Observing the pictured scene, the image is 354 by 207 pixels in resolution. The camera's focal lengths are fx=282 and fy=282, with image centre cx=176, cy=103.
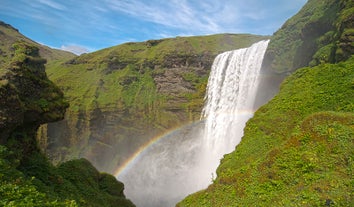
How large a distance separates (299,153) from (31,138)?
13.5 metres

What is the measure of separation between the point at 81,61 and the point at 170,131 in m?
36.5

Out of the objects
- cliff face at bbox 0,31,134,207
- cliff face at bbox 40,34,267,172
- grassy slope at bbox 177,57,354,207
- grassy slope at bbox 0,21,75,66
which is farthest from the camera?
grassy slope at bbox 0,21,75,66

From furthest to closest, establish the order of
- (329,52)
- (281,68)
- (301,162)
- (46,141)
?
(46,141)
(281,68)
(329,52)
(301,162)

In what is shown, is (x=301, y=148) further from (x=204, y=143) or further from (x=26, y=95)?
(x=204, y=143)

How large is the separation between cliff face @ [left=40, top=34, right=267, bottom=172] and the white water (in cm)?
591

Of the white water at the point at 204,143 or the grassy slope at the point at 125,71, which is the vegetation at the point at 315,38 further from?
the grassy slope at the point at 125,71

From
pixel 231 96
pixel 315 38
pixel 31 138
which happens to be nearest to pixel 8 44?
pixel 231 96

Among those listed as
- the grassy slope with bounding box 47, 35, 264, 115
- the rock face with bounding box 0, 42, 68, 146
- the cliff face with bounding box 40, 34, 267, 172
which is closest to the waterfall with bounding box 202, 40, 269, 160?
the cliff face with bounding box 40, 34, 267, 172

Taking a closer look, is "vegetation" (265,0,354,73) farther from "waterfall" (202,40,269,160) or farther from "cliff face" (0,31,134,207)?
"cliff face" (0,31,134,207)

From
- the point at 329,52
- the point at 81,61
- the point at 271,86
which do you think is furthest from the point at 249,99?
the point at 81,61

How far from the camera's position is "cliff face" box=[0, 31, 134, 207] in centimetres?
1120

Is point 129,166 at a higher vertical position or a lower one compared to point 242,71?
lower

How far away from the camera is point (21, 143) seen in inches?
560

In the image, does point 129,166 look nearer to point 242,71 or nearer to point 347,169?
point 242,71
